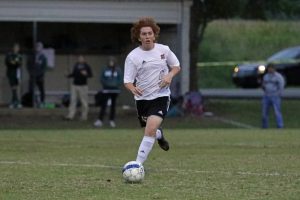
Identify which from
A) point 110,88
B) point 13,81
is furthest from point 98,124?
point 13,81

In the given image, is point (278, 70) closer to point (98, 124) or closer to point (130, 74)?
point (98, 124)

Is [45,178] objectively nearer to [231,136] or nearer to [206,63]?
[231,136]

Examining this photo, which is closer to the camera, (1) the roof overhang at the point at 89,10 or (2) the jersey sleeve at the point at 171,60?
(2) the jersey sleeve at the point at 171,60

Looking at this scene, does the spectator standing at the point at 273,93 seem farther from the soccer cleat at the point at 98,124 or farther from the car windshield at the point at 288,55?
the car windshield at the point at 288,55

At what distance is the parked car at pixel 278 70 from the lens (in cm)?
4341

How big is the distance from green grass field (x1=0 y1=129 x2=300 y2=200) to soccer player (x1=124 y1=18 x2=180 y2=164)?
897 mm

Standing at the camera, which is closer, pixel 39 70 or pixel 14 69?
pixel 14 69

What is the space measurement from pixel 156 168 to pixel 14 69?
18440mm

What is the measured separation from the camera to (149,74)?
1253cm

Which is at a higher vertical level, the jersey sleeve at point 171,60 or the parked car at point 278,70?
the jersey sleeve at point 171,60

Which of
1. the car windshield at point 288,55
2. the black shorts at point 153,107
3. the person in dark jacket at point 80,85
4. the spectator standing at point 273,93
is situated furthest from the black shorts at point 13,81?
the black shorts at point 153,107

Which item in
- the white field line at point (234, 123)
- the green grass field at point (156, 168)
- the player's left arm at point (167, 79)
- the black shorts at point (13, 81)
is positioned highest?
the player's left arm at point (167, 79)

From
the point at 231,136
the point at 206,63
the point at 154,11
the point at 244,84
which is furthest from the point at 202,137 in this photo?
the point at 206,63

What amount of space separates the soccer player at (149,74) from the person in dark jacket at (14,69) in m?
18.9
